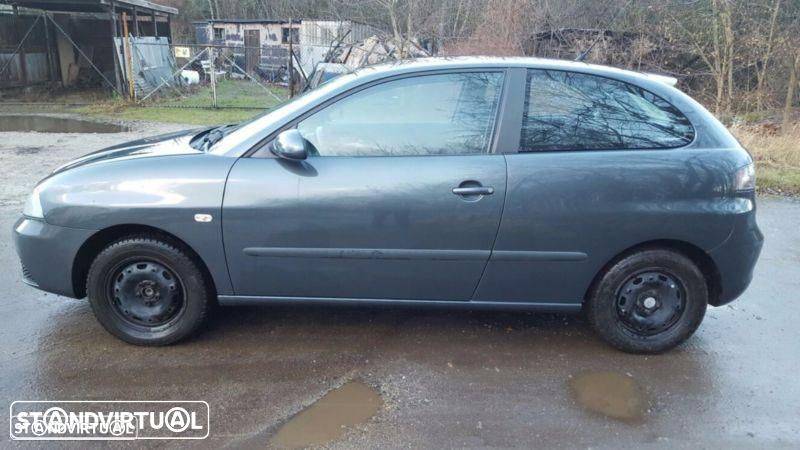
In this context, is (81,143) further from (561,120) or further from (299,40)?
(299,40)

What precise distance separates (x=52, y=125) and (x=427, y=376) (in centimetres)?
1220

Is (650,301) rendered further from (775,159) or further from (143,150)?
(775,159)

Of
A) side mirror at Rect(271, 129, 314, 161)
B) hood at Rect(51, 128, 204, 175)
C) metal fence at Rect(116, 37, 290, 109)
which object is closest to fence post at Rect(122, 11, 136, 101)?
metal fence at Rect(116, 37, 290, 109)

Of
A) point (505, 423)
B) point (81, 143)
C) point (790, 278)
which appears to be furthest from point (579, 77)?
point (81, 143)

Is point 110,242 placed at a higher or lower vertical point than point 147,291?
higher

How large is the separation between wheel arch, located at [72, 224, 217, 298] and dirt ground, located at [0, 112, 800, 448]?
39 centimetres

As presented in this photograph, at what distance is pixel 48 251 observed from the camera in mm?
3449

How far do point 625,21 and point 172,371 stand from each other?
1701 centimetres

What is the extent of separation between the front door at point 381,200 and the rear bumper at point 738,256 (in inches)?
53.6

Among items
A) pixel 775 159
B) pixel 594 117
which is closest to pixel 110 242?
pixel 594 117

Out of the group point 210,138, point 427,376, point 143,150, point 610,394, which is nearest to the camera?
point 610,394

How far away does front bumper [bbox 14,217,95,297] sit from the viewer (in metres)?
3.41

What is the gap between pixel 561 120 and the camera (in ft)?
11.4

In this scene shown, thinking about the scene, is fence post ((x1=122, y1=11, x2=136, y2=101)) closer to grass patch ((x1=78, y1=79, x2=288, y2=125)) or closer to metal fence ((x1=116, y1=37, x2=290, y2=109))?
metal fence ((x1=116, y1=37, x2=290, y2=109))
